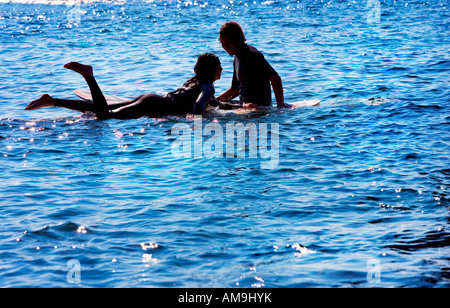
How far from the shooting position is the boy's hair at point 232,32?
399 inches

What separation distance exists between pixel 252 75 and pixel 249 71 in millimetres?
95

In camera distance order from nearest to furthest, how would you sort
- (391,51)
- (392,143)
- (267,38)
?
1. (392,143)
2. (391,51)
3. (267,38)

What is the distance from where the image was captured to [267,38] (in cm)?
1980

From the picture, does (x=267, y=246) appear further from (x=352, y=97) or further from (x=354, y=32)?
(x=354, y=32)

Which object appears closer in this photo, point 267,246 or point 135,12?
point 267,246

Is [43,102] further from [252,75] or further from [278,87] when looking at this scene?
[278,87]

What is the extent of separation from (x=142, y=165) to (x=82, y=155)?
1.08 m

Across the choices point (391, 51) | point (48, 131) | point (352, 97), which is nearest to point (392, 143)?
point (352, 97)

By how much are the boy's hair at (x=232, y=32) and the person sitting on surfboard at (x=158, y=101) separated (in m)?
0.53

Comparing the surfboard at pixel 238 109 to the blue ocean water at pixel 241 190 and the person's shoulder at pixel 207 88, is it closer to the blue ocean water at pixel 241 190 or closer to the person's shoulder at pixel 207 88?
the blue ocean water at pixel 241 190

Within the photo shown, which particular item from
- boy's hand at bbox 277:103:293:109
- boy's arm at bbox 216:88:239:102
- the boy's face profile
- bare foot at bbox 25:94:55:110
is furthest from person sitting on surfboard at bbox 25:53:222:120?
boy's hand at bbox 277:103:293:109

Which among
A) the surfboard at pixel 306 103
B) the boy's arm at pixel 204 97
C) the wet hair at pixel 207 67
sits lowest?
the surfboard at pixel 306 103

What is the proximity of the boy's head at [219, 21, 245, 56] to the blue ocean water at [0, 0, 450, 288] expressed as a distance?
135 cm

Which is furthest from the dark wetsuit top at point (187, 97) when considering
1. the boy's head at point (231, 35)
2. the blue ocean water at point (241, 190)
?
the boy's head at point (231, 35)
